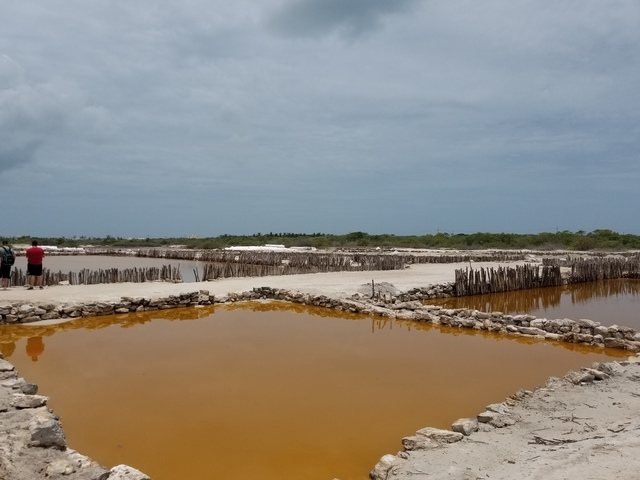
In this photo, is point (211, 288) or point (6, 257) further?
point (211, 288)

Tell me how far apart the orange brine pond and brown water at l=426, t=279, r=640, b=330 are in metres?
3.75

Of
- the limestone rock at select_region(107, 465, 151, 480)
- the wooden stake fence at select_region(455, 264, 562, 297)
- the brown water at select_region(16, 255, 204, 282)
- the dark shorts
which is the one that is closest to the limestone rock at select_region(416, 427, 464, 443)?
the limestone rock at select_region(107, 465, 151, 480)

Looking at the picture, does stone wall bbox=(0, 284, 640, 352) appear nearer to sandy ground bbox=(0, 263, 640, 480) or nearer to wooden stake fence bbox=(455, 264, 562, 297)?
wooden stake fence bbox=(455, 264, 562, 297)

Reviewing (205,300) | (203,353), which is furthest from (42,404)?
(205,300)

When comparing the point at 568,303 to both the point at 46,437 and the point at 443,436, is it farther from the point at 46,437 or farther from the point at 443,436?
the point at 46,437

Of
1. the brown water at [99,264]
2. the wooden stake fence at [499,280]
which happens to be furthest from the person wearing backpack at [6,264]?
the wooden stake fence at [499,280]

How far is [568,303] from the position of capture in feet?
46.6

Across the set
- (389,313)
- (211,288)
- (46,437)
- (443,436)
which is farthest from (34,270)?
(443,436)

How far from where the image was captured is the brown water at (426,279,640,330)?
11.9 meters

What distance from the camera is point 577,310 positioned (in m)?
12.8

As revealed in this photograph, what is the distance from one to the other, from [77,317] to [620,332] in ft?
36.4

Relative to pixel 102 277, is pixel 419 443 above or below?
below

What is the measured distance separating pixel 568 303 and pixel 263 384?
38.2 ft

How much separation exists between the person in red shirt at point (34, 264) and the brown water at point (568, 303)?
11.0 metres
